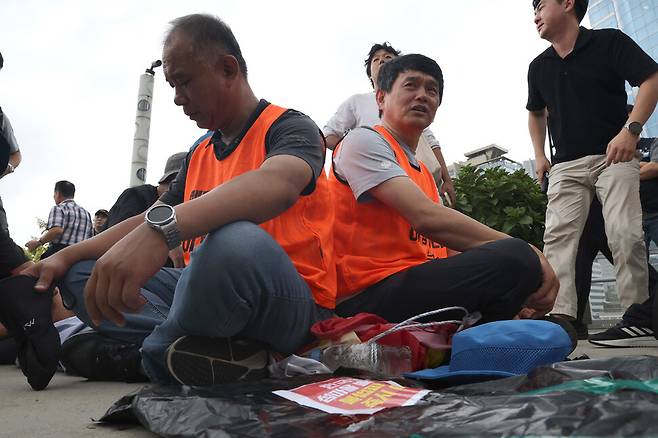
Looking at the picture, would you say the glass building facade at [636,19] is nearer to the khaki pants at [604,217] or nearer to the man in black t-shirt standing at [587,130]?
the man in black t-shirt standing at [587,130]

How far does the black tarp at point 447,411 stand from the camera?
2.09 feet

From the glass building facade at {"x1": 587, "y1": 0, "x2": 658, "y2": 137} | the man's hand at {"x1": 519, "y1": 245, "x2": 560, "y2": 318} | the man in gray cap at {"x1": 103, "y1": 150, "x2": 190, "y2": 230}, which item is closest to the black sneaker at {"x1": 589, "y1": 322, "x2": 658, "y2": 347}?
the man's hand at {"x1": 519, "y1": 245, "x2": 560, "y2": 318}

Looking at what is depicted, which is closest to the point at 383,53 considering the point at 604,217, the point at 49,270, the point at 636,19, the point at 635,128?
the point at 635,128

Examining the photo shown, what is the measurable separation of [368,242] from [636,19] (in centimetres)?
4626

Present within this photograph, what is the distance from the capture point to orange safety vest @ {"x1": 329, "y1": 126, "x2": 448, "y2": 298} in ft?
5.76

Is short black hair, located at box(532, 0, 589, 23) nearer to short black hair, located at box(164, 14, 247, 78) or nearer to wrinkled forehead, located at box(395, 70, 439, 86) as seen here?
wrinkled forehead, located at box(395, 70, 439, 86)

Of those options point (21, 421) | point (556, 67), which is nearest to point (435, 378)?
point (21, 421)

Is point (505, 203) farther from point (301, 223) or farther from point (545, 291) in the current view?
point (301, 223)

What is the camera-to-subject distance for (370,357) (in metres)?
1.39

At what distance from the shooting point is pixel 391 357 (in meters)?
1.45

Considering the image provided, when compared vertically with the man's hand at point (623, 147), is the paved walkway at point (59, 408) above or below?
below

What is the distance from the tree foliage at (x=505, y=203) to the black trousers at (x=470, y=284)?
10.0 feet

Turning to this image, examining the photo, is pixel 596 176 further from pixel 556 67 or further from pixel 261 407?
pixel 261 407

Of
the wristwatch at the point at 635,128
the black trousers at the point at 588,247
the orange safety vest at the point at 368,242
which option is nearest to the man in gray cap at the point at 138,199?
Result: the orange safety vest at the point at 368,242
